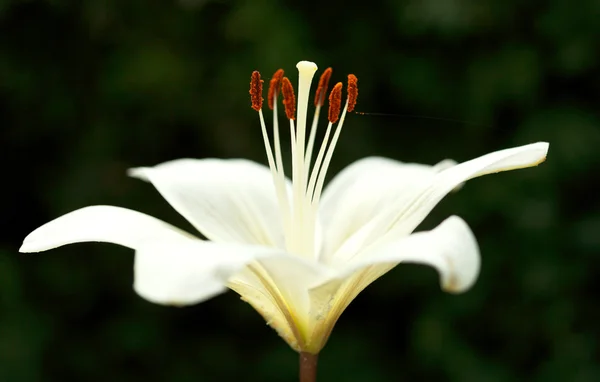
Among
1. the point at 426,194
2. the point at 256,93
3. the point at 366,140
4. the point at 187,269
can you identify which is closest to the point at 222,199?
the point at 256,93

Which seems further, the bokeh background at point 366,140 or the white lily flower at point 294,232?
the bokeh background at point 366,140

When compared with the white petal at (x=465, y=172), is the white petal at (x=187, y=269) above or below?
below

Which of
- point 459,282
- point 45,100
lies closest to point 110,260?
point 45,100

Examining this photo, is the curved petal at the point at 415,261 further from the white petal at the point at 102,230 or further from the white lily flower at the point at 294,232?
the white petal at the point at 102,230

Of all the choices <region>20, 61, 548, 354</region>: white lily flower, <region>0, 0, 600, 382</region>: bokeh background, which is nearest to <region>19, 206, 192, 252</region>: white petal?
<region>20, 61, 548, 354</region>: white lily flower

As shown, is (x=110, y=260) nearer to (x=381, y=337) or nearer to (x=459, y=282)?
(x=381, y=337)

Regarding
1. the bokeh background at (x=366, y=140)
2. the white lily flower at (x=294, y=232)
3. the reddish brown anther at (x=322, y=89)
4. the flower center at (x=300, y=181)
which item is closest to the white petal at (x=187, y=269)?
the white lily flower at (x=294, y=232)
